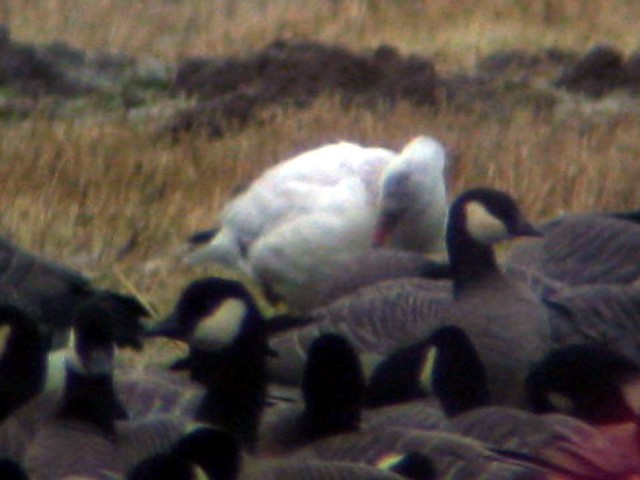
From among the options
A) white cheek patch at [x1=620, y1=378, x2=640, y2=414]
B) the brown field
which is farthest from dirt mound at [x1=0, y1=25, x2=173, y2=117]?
white cheek patch at [x1=620, y1=378, x2=640, y2=414]

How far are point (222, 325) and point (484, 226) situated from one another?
4.82ft

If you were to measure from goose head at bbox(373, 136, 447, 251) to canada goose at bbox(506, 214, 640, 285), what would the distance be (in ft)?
2.29

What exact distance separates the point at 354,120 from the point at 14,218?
2693 mm

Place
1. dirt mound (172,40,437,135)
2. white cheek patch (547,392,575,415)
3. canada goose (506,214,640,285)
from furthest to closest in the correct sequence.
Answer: dirt mound (172,40,437,135) < canada goose (506,214,640,285) < white cheek patch (547,392,575,415)

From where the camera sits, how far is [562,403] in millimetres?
5090

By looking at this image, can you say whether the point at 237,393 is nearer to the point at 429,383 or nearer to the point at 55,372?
the point at 429,383

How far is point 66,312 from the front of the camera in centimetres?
660

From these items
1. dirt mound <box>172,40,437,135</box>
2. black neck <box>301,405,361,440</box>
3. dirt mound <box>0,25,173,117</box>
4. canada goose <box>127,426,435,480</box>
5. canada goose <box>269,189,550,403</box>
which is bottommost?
dirt mound <box>0,25,173,117</box>

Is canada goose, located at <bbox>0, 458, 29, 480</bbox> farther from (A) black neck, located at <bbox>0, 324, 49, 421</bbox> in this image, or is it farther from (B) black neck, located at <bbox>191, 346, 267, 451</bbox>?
(A) black neck, located at <bbox>0, 324, 49, 421</bbox>

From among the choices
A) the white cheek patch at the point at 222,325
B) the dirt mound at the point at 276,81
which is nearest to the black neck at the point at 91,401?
the white cheek patch at the point at 222,325

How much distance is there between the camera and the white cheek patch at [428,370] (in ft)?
17.8

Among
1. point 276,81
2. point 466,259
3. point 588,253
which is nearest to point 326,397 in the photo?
point 466,259

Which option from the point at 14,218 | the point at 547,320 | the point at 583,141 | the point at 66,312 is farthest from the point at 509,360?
the point at 583,141

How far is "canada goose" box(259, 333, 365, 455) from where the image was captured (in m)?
4.83
